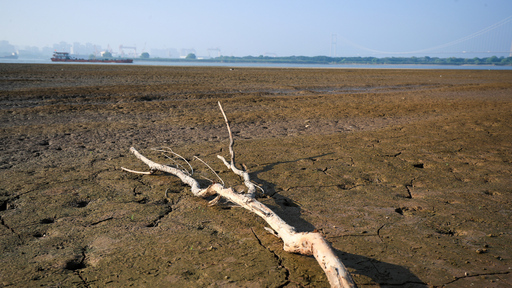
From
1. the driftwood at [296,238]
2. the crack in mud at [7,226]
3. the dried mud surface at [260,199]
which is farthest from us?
the crack in mud at [7,226]

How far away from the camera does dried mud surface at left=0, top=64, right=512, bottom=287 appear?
2256 mm

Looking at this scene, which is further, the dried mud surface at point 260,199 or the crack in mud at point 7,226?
the crack in mud at point 7,226

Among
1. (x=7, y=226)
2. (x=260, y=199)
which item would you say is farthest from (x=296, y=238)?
(x=7, y=226)

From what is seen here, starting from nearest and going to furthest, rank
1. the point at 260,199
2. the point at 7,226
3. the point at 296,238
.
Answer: the point at 296,238 < the point at 7,226 < the point at 260,199

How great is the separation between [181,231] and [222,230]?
1.02ft

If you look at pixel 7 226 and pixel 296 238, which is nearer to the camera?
pixel 296 238

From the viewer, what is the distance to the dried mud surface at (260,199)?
88.8 inches

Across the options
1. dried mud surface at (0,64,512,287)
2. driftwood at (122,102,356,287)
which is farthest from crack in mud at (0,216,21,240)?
driftwood at (122,102,356,287)

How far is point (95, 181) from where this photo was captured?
379 cm

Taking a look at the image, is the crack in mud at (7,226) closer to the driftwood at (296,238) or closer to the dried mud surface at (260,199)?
the dried mud surface at (260,199)

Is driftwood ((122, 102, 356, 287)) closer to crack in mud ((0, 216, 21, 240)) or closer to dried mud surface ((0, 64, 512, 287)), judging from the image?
dried mud surface ((0, 64, 512, 287))

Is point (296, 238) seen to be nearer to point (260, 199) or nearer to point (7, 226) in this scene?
point (260, 199)

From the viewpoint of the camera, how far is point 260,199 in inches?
134

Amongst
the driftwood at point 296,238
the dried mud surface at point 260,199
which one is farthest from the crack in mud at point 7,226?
the driftwood at point 296,238
